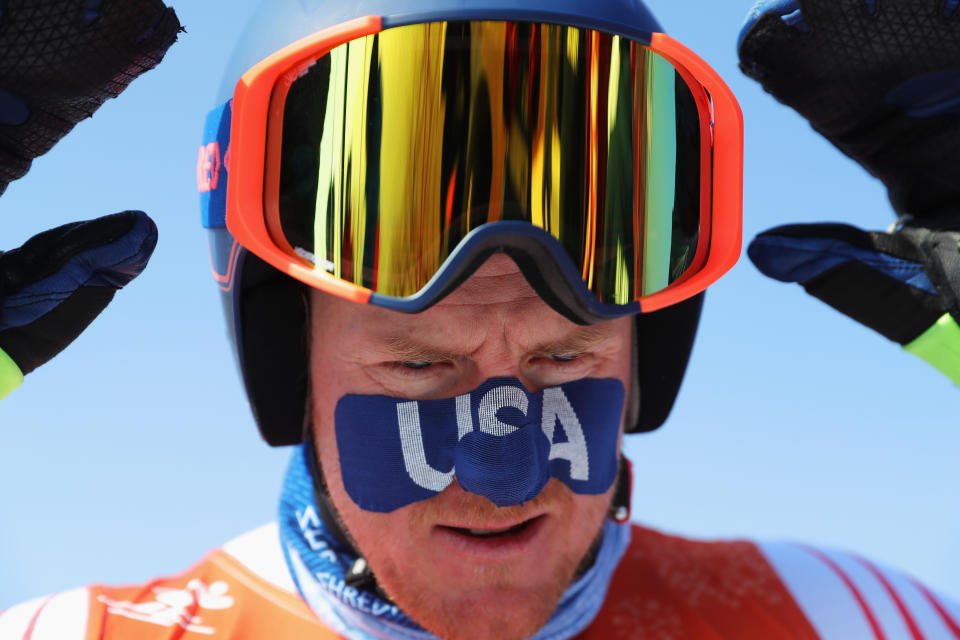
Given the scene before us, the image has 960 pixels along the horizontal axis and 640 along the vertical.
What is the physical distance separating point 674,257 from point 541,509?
0.60 m

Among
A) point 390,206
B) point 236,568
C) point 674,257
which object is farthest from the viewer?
point 236,568

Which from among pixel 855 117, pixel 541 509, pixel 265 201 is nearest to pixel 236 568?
pixel 541 509

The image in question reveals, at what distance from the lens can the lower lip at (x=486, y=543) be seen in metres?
2.07

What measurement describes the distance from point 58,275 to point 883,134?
1.82m

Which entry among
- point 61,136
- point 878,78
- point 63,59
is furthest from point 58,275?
point 878,78

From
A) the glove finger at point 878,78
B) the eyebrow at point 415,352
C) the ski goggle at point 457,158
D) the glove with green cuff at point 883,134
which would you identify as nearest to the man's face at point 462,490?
the eyebrow at point 415,352

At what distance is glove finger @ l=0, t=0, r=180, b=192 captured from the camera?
1.80m

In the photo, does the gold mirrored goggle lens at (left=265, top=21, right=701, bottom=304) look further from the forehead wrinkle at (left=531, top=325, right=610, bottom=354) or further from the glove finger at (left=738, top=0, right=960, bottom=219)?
the glove finger at (left=738, top=0, right=960, bottom=219)

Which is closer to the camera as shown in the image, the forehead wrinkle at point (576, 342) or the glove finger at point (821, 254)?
the forehead wrinkle at point (576, 342)

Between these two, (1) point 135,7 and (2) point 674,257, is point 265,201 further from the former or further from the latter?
(2) point 674,257

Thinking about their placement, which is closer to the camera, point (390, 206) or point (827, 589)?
point (390, 206)

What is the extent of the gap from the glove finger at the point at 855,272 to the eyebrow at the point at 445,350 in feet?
1.52

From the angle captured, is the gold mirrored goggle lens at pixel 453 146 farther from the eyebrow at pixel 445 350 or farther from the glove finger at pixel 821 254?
the glove finger at pixel 821 254

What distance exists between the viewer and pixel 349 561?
7.59 ft
